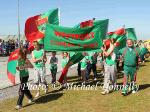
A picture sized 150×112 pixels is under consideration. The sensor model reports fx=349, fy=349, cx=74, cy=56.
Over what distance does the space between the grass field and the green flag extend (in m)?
1.73

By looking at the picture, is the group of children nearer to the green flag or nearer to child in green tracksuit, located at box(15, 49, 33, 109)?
child in green tracksuit, located at box(15, 49, 33, 109)

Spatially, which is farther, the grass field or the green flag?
the green flag

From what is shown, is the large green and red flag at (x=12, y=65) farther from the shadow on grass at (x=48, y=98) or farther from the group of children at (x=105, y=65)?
the shadow on grass at (x=48, y=98)

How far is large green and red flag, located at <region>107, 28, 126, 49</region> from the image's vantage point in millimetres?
14731

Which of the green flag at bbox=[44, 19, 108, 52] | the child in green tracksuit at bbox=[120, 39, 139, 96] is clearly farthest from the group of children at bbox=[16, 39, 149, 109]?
the green flag at bbox=[44, 19, 108, 52]

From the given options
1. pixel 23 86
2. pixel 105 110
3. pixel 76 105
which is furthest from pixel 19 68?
pixel 105 110

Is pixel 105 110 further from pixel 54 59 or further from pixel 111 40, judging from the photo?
A: pixel 54 59

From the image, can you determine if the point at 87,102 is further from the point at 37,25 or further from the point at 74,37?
the point at 37,25

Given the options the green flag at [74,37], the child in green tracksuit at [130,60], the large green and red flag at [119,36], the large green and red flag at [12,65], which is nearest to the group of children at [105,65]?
the child in green tracksuit at [130,60]

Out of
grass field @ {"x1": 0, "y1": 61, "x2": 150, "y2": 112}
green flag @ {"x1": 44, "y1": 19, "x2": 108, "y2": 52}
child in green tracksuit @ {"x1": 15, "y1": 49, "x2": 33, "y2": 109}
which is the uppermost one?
green flag @ {"x1": 44, "y1": 19, "x2": 108, "y2": 52}

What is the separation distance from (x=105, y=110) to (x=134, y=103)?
110cm

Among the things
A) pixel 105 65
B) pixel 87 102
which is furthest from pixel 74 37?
pixel 87 102

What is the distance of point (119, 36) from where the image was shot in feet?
50.4

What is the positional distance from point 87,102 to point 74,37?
295 centimetres
